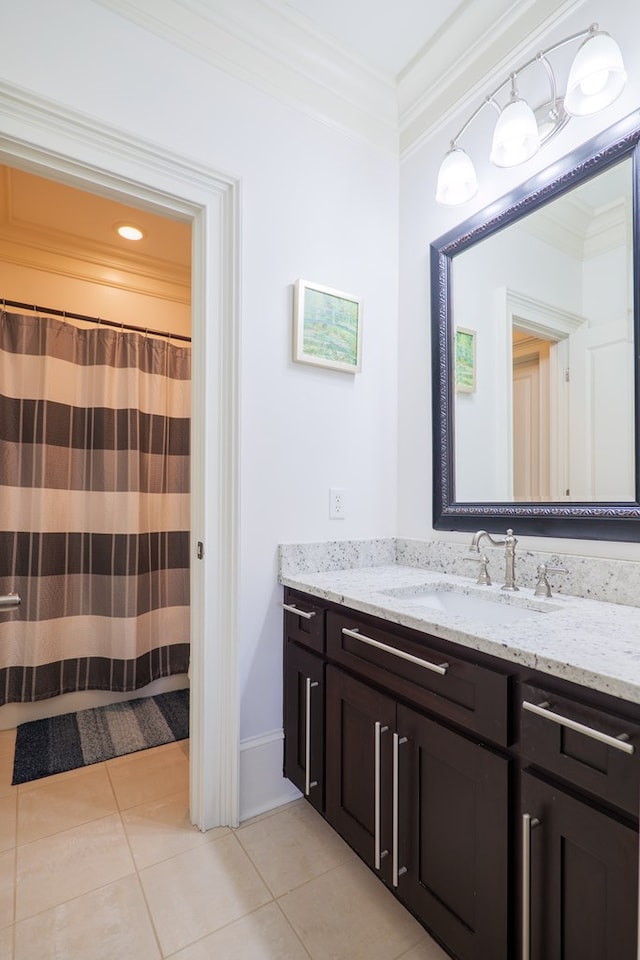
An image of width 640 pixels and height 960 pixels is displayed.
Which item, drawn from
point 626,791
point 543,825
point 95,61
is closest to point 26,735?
point 543,825

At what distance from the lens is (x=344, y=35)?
169 centimetres

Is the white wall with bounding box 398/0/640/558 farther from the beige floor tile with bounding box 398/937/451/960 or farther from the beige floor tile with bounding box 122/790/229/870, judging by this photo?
the beige floor tile with bounding box 122/790/229/870

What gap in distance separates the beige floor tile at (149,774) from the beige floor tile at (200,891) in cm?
37

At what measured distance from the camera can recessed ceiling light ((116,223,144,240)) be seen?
7.92 feet

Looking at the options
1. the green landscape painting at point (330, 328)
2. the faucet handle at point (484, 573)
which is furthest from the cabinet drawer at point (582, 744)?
the green landscape painting at point (330, 328)

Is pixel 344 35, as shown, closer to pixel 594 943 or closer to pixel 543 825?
pixel 543 825

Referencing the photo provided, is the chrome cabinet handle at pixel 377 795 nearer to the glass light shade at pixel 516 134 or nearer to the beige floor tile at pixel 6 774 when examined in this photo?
the beige floor tile at pixel 6 774

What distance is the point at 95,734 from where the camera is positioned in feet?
7.16

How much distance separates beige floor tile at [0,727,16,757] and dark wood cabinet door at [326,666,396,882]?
154 centimetres

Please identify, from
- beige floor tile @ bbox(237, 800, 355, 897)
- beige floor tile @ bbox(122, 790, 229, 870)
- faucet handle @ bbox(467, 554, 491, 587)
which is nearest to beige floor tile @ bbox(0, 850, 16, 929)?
beige floor tile @ bbox(122, 790, 229, 870)

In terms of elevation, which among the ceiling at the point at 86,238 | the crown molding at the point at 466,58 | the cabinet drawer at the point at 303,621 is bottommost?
the cabinet drawer at the point at 303,621

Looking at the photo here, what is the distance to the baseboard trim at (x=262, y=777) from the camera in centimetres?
161

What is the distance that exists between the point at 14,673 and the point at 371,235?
8.49ft

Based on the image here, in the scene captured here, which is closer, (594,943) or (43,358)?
(594,943)
